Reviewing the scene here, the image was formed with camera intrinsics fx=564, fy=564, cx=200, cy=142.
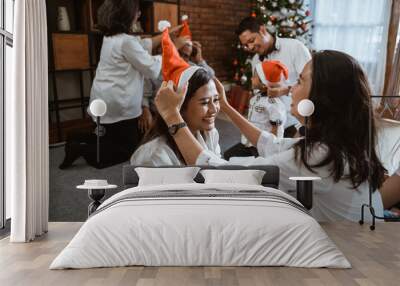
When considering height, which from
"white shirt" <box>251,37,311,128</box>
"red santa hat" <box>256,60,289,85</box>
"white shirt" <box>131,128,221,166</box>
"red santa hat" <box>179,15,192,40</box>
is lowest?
"white shirt" <box>131,128,221,166</box>

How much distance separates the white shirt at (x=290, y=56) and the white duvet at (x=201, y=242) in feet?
5.14

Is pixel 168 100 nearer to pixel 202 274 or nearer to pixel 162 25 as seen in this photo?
pixel 162 25

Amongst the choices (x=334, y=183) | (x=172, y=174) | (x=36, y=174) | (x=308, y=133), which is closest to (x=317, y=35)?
(x=308, y=133)

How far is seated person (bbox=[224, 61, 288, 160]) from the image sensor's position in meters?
4.68

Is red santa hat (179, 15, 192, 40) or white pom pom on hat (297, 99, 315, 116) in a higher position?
red santa hat (179, 15, 192, 40)

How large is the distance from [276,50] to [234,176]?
113cm

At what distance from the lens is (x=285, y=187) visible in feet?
15.5

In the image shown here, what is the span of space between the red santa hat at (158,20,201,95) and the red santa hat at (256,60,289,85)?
0.53 m

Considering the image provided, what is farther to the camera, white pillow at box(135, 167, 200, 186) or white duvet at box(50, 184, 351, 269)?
white pillow at box(135, 167, 200, 186)

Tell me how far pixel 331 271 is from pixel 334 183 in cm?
155

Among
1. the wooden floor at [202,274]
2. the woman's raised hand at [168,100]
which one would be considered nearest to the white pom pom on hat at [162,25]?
the woman's raised hand at [168,100]

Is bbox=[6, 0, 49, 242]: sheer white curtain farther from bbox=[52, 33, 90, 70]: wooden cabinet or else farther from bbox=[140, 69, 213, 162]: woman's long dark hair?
bbox=[140, 69, 213, 162]: woman's long dark hair

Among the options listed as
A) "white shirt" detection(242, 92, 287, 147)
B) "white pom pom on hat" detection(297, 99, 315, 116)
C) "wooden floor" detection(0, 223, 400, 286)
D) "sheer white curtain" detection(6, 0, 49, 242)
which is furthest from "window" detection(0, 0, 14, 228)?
"white pom pom on hat" detection(297, 99, 315, 116)

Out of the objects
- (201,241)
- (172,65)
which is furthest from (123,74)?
(201,241)
